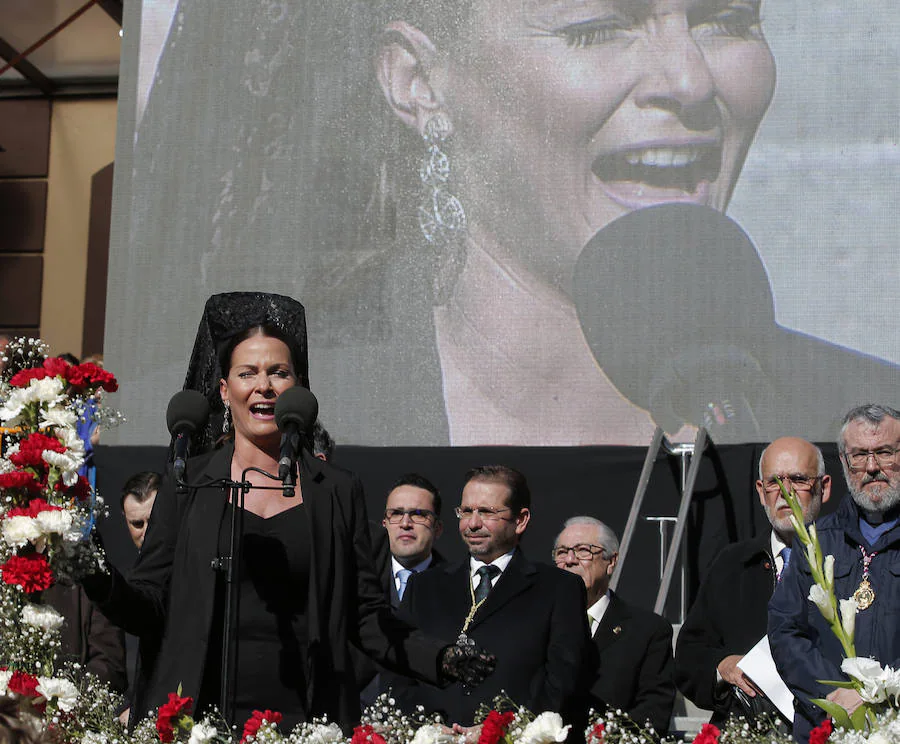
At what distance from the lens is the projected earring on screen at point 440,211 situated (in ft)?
24.9

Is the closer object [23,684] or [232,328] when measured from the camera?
[23,684]

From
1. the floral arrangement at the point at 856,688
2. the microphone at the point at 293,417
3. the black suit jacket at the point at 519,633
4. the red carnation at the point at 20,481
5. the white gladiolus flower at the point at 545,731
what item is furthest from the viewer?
the black suit jacket at the point at 519,633

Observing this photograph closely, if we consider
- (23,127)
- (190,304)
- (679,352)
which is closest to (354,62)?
(190,304)

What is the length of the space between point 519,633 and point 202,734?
5.46 feet

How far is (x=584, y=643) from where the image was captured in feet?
13.4

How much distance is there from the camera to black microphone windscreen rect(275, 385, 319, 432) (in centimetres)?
286

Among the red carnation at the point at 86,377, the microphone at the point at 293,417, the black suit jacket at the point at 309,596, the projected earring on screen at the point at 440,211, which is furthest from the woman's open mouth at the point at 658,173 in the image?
the red carnation at the point at 86,377

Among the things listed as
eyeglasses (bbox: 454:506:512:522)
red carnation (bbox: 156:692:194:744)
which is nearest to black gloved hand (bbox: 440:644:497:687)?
red carnation (bbox: 156:692:194:744)

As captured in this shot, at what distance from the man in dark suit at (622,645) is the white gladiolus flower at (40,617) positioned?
2.10 metres

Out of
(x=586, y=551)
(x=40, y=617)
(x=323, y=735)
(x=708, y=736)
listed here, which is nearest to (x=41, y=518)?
(x=40, y=617)

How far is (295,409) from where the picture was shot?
9.39 feet

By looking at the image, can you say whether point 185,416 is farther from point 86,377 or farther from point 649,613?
point 649,613

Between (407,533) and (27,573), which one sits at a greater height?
(407,533)

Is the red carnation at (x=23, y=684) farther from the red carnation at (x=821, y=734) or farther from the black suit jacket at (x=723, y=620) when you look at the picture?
the black suit jacket at (x=723, y=620)
